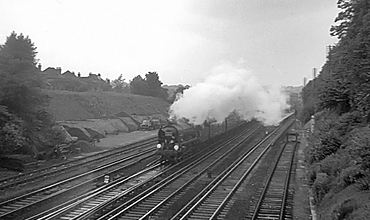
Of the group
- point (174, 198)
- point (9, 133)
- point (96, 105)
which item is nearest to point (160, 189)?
point (174, 198)

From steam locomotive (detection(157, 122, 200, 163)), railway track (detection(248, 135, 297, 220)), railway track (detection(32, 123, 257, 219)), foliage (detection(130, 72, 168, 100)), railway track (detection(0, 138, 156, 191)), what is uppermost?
foliage (detection(130, 72, 168, 100))

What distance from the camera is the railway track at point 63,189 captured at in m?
13.5

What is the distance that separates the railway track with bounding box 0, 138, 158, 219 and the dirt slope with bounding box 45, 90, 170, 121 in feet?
74.9

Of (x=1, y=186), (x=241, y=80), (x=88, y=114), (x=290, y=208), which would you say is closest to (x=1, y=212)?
(x=1, y=186)

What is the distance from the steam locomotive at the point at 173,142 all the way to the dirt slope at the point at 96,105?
23.3 metres

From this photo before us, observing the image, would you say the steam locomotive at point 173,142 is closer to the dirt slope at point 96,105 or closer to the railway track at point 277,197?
the railway track at point 277,197

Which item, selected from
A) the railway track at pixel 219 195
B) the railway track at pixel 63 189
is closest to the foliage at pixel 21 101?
the railway track at pixel 63 189

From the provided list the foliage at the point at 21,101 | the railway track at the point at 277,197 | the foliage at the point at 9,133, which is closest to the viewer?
the railway track at the point at 277,197

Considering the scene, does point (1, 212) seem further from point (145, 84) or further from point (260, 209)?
point (145, 84)

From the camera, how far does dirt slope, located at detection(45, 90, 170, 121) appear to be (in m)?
51.7

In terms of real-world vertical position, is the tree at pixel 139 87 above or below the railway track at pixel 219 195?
above

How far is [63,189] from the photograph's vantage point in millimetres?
16672

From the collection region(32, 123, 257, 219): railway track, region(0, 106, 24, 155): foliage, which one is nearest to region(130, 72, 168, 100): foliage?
region(0, 106, 24, 155): foliage

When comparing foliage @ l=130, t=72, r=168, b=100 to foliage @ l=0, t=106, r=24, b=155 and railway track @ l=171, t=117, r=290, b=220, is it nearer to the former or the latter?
railway track @ l=171, t=117, r=290, b=220
